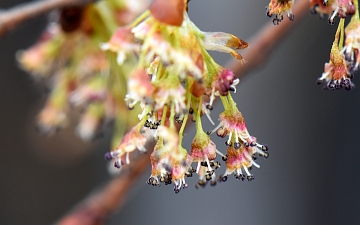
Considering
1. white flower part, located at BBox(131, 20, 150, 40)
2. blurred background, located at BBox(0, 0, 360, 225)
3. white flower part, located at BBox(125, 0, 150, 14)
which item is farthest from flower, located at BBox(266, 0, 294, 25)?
blurred background, located at BBox(0, 0, 360, 225)

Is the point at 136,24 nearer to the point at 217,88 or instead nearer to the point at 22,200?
the point at 217,88

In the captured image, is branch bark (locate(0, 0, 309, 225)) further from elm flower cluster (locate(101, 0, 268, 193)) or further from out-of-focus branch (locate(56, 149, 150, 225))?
elm flower cluster (locate(101, 0, 268, 193))

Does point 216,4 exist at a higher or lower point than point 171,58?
higher

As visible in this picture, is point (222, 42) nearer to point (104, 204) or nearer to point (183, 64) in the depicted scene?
point (183, 64)

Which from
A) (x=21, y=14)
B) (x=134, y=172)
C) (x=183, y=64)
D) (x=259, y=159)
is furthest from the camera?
(x=259, y=159)

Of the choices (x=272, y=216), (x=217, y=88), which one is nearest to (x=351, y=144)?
(x=272, y=216)

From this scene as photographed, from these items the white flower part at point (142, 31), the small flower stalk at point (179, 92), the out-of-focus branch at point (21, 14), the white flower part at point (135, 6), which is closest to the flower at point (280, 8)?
the small flower stalk at point (179, 92)

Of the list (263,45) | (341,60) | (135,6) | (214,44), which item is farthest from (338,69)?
(135,6)
